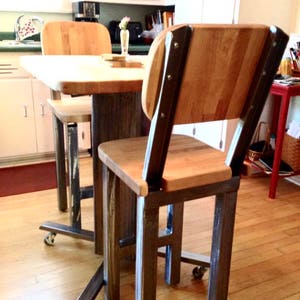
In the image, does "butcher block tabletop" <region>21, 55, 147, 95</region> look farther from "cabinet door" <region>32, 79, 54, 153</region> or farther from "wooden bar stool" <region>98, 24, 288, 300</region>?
"cabinet door" <region>32, 79, 54, 153</region>

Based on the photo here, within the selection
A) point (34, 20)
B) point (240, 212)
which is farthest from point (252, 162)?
point (34, 20)

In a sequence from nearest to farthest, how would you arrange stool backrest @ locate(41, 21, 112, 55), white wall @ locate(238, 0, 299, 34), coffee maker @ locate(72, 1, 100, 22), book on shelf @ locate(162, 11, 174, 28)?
stool backrest @ locate(41, 21, 112, 55) → white wall @ locate(238, 0, 299, 34) → coffee maker @ locate(72, 1, 100, 22) → book on shelf @ locate(162, 11, 174, 28)

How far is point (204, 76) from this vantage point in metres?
1.01

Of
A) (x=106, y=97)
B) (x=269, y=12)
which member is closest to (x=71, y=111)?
(x=106, y=97)

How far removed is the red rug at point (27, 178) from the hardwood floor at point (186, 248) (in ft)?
0.32

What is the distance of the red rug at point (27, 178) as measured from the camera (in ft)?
8.71

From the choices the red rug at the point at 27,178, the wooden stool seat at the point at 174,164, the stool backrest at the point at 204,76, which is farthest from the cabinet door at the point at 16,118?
the stool backrest at the point at 204,76

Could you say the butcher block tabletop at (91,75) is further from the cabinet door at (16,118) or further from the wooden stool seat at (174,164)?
the cabinet door at (16,118)

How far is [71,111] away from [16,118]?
4.12ft

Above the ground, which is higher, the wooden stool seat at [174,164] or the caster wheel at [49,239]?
the wooden stool seat at [174,164]

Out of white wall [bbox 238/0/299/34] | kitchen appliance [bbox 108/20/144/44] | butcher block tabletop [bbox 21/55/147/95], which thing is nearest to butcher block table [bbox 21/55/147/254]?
butcher block tabletop [bbox 21/55/147/95]

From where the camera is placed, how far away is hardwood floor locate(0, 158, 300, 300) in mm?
1692

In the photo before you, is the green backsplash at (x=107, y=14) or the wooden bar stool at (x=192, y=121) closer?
the wooden bar stool at (x=192, y=121)

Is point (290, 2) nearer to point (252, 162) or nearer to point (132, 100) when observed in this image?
point (252, 162)
